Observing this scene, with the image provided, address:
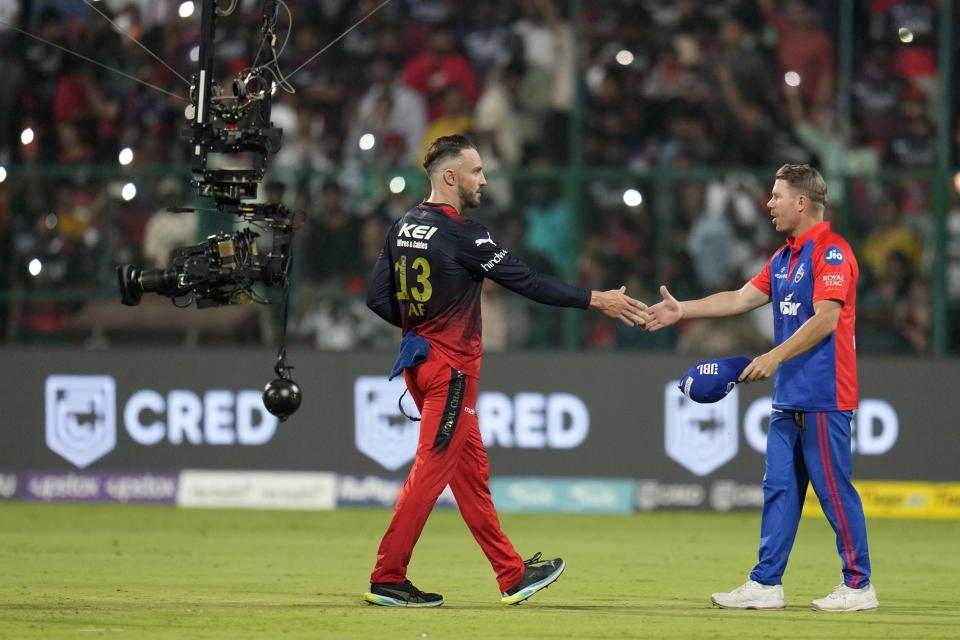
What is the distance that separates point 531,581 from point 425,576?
5.40 ft

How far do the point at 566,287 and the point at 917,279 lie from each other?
23.2ft

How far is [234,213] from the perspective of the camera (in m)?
8.64

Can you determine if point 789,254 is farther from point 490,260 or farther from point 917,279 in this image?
point 917,279

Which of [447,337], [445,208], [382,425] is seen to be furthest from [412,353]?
[382,425]

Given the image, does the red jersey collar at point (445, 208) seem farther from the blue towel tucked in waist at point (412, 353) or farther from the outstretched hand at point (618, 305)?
the outstretched hand at point (618, 305)

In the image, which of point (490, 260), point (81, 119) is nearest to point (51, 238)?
point (81, 119)

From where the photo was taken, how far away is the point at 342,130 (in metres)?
15.7

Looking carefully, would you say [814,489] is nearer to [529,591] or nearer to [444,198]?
[529,591]

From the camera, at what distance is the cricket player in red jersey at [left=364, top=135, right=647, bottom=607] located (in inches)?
303

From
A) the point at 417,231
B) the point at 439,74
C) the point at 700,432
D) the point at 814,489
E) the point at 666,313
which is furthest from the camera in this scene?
the point at 439,74

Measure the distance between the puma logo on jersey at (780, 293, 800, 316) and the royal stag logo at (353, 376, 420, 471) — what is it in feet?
21.0

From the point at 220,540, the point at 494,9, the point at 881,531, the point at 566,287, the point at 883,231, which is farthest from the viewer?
the point at 494,9

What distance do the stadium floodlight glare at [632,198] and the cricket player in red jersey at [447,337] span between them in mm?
6171

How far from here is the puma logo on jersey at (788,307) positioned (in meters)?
7.81
